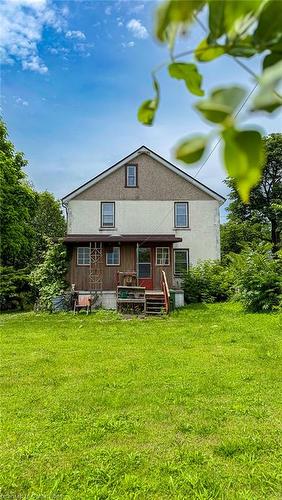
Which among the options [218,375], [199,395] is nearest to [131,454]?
[199,395]

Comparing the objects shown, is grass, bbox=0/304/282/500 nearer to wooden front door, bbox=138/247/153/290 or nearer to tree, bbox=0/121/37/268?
wooden front door, bbox=138/247/153/290

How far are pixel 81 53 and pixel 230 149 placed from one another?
285 centimetres

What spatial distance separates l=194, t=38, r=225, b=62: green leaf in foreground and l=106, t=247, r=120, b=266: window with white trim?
18213 millimetres

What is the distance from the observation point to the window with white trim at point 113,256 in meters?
18.7

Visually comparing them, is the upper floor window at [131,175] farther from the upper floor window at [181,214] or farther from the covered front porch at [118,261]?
the covered front porch at [118,261]

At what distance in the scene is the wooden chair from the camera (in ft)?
52.5

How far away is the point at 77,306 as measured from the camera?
16109mm

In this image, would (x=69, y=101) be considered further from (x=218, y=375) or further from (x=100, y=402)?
(x=218, y=375)

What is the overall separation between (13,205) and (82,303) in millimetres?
9356

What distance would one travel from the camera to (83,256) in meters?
18.8

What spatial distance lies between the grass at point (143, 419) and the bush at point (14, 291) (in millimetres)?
10789

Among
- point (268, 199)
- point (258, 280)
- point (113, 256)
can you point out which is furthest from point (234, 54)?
point (268, 199)

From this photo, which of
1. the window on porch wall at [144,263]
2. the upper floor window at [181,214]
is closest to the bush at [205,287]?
the window on porch wall at [144,263]

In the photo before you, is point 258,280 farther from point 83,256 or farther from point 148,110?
point 148,110
